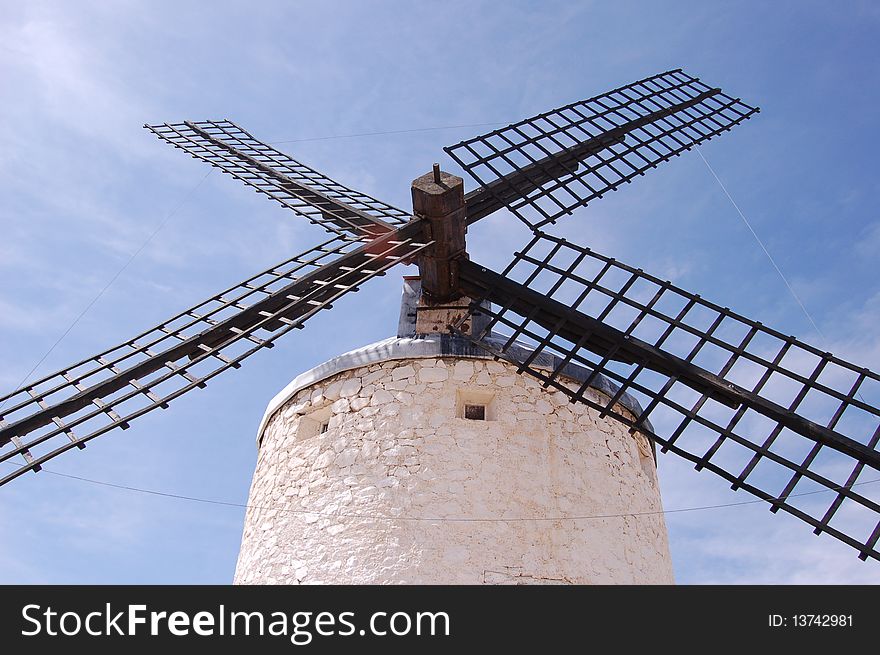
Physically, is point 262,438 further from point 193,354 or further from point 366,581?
point 366,581

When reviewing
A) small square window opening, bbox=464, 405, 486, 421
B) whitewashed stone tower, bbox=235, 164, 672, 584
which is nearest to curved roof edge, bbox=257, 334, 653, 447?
whitewashed stone tower, bbox=235, 164, 672, 584

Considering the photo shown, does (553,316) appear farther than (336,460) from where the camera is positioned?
Yes

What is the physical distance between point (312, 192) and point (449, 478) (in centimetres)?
322

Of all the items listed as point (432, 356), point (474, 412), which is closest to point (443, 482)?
point (474, 412)

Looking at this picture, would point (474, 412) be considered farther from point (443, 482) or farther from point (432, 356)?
point (443, 482)

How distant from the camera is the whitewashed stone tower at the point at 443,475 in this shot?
4750 mm

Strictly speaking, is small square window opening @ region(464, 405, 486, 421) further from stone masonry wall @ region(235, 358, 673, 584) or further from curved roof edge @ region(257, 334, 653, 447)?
curved roof edge @ region(257, 334, 653, 447)

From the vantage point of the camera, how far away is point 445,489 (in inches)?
193

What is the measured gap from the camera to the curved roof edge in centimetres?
541

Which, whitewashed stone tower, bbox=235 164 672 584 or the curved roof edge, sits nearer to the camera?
whitewashed stone tower, bbox=235 164 672 584

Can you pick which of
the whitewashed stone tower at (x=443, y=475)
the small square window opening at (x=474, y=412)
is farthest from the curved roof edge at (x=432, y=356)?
the small square window opening at (x=474, y=412)

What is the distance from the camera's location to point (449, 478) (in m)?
4.93

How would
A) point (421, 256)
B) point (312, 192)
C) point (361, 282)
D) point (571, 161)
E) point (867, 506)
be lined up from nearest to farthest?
point (867, 506) < point (361, 282) < point (421, 256) < point (571, 161) < point (312, 192)

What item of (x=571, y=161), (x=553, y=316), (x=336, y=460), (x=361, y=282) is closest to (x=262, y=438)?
(x=336, y=460)
